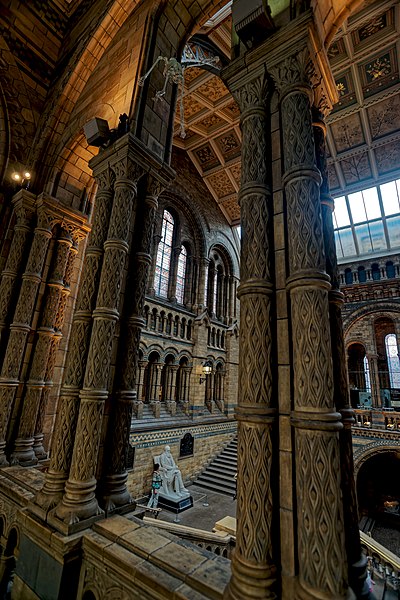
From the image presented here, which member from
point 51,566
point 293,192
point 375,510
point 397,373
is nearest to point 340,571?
point 293,192

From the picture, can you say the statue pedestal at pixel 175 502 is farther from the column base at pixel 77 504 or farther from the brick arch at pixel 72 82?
the brick arch at pixel 72 82

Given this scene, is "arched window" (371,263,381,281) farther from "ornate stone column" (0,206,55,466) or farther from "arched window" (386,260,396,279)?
"ornate stone column" (0,206,55,466)

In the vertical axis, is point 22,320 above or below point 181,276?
below

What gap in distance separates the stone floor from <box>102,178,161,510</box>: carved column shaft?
5.31m

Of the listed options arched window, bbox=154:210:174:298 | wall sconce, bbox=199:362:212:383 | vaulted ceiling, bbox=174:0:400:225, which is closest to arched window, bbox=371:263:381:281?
vaulted ceiling, bbox=174:0:400:225

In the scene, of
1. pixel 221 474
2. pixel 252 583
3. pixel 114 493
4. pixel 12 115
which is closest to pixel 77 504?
pixel 114 493

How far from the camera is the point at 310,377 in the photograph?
1.47 metres

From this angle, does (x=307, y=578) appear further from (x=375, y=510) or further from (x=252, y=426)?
(x=375, y=510)

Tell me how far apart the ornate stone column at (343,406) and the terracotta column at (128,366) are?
5.89 ft

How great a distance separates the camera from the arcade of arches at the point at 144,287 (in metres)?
1.47

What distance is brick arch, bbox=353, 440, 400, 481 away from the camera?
9758 millimetres

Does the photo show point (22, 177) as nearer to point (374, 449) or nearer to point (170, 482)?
point (170, 482)

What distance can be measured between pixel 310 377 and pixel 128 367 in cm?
188

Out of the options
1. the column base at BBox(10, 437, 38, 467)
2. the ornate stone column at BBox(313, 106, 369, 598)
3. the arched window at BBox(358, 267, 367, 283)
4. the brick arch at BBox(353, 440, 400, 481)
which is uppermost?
the arched window at BBox(358, 267, 367, 283)
